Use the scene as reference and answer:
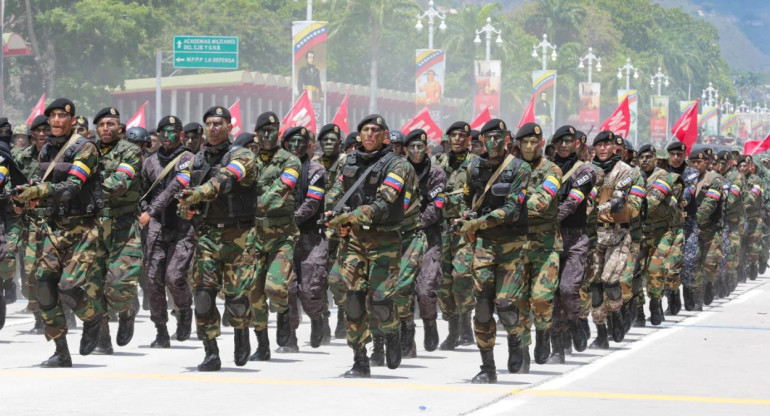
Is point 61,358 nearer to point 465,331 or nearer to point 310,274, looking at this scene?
point 310,274

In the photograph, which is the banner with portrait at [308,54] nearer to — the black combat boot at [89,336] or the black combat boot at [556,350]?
the black combat boot at [556,350]

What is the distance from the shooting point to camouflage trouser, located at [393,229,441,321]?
12805mm

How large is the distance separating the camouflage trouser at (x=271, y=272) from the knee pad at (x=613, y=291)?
3186 millimetres

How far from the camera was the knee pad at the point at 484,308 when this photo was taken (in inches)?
474

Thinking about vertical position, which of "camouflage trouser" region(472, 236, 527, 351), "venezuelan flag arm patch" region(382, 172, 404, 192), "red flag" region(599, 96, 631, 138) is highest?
"red flag" region(599, 96, 631, 138)

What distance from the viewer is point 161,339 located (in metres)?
14.6

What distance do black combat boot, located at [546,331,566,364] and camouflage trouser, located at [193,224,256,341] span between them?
2.78m

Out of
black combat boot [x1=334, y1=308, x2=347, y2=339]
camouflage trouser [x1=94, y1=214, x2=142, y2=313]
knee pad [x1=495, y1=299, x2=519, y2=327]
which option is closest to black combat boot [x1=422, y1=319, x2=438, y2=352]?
black combat boot [x1=334, y1=308, x2=347, y2=339]

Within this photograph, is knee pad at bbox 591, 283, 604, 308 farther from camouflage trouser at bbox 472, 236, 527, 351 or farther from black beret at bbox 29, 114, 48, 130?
black beret at bbox 29, 114, 48, 130

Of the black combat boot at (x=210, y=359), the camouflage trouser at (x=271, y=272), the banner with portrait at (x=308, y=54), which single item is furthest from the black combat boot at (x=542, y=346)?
the banner with portrait at (x=308, y=54)

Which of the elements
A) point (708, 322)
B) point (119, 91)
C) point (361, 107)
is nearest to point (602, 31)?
point (361, 107)

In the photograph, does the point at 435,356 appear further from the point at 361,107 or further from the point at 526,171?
the point at 361,107

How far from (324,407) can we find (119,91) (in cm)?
6240

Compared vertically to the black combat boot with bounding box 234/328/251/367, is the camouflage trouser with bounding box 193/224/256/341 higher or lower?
higher
